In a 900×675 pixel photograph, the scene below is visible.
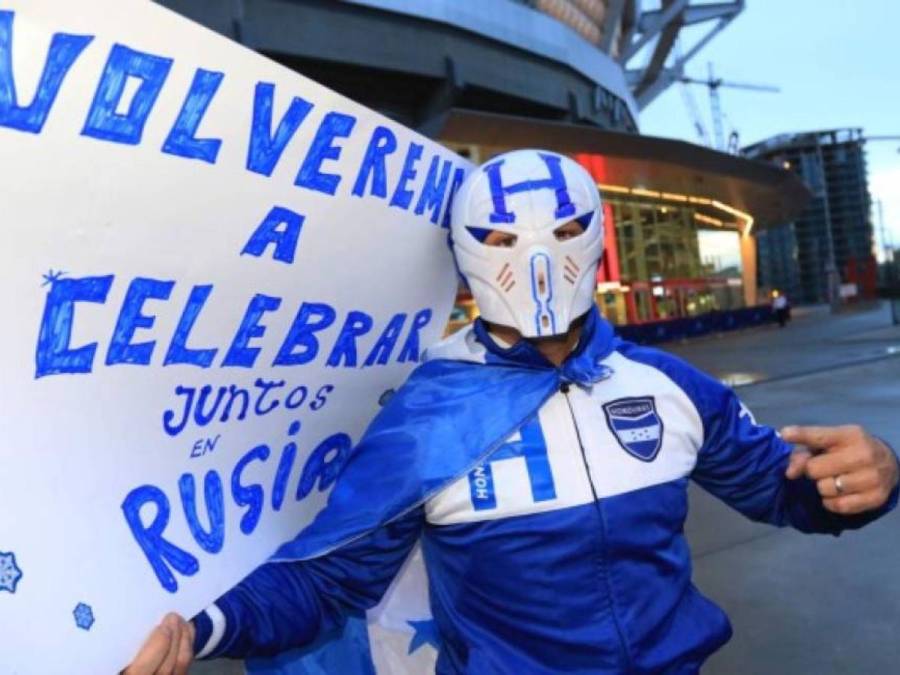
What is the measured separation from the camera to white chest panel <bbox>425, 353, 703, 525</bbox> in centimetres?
170

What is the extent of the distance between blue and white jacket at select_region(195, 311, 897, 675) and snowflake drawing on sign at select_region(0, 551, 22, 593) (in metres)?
0.36

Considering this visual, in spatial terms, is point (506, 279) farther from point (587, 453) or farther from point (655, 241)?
point (655, 241)

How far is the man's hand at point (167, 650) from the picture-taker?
4.70 feet

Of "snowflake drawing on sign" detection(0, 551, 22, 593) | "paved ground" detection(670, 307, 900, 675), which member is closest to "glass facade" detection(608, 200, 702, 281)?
"paved ground" detection(670, 307, 900, 675)

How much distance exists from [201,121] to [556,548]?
3.26ft

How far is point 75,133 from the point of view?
1.29 metres

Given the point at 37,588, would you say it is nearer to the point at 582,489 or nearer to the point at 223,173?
the point at 223,173

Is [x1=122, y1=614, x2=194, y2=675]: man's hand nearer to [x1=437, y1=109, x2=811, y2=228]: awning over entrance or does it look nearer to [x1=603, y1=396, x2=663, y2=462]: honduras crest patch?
[x1=603, y1=396, x2=663, y2=462]: honduras crest patch

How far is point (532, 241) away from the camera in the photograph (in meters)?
1.84

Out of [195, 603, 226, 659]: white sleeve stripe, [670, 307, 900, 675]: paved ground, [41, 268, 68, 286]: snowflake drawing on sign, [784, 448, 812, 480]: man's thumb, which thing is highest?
[41, 268, 68, 286]: snowflake drawing on sign

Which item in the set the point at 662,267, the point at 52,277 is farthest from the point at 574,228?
the point at 662,267

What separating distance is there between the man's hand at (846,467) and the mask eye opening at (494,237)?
2.17 feet

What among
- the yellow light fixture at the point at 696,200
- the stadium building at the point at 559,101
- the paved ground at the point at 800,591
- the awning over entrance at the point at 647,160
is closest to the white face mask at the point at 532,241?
the paved ground at the point at 800,591

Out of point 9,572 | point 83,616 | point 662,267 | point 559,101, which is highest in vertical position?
point 559,101
